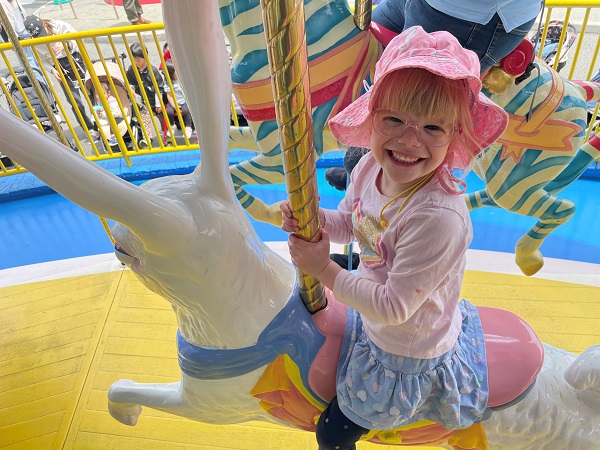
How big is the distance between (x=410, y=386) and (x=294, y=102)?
0.49 metres

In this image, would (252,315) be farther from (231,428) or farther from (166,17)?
(231,428)

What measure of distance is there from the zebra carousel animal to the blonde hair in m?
0.68

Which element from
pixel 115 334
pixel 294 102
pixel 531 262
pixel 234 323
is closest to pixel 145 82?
pixel 115 334

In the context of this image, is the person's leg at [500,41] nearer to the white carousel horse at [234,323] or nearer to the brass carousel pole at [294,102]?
the white carousel horse at [234,323]

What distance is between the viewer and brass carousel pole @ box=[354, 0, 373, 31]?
1.26 m

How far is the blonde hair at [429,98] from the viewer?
66cm

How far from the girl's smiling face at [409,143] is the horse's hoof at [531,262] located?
1427mm

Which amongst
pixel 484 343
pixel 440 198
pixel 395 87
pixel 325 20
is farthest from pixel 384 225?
pixel 325 20

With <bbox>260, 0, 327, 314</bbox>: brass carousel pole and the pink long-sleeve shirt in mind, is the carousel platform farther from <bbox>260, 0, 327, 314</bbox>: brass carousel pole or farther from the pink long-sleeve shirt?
<bbox>260, 0, 327, 314</bbox>: brass carousel pole

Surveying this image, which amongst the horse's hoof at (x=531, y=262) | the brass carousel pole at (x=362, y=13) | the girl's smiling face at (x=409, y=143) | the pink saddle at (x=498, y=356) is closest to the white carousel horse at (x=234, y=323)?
the pink saddle at (x=498, y=356)

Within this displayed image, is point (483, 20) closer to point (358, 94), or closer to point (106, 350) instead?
point (358, 94)

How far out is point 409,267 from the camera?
2.24ft

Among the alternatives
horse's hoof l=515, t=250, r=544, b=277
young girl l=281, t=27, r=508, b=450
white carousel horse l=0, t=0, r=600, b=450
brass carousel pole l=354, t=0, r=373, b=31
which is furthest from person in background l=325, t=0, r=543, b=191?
horse's hoof l=515, t=250, r=544, b=277

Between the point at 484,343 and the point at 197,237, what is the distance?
532mm
